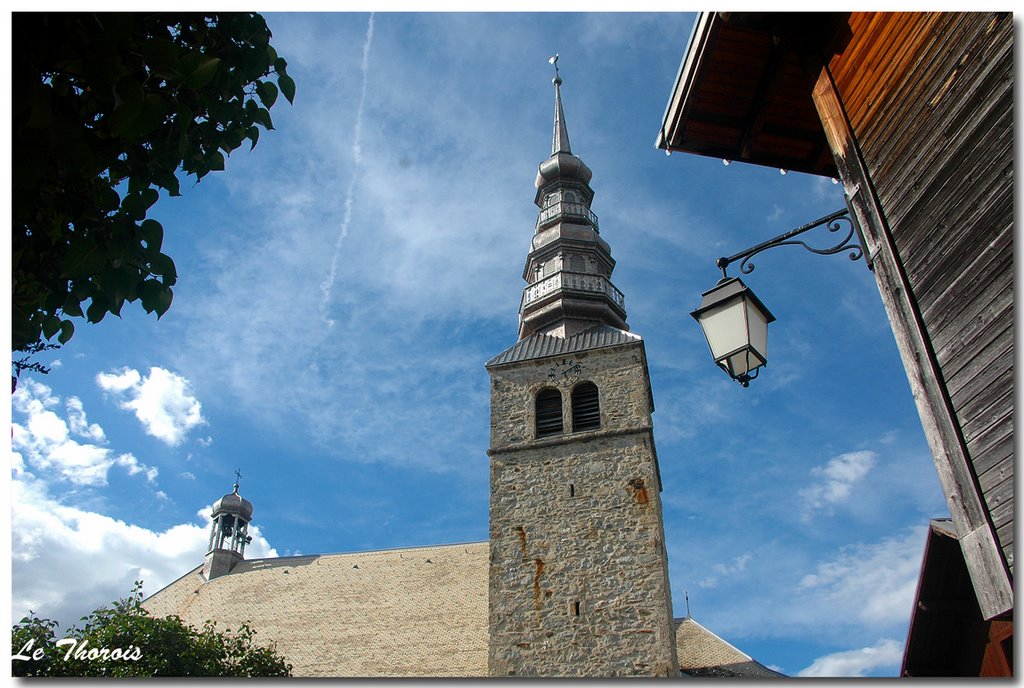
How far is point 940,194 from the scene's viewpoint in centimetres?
330

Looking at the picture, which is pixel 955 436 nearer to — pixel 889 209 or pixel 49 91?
pixel 889 209

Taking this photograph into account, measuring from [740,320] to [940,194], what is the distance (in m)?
0.95

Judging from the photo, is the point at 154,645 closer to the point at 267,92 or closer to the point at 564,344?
the point at 564,344

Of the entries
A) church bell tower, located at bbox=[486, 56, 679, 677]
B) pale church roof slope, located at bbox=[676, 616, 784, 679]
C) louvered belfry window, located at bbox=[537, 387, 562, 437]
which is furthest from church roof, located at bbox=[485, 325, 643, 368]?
pale church roof slope, located at bbox=[676, 616, 784, 679]

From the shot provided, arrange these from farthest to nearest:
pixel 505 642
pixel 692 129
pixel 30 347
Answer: pixel 505 642 → pixel 692 129 → pixel 30 347

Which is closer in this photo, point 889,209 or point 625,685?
point 889,209

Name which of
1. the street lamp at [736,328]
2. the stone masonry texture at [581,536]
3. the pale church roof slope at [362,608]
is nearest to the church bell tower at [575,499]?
the stone masonry texture at [581,536]

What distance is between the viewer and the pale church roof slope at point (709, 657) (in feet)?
60.8

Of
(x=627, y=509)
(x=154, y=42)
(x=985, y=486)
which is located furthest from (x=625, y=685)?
(x=627, y=509)

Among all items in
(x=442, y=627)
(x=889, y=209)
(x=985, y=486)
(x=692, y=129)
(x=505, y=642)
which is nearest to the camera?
(x=985, y=486)

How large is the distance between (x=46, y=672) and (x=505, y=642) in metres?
8.02

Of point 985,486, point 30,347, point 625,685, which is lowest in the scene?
point 625,685

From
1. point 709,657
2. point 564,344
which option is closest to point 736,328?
point 564,344

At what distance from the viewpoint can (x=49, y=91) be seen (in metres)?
2.34
